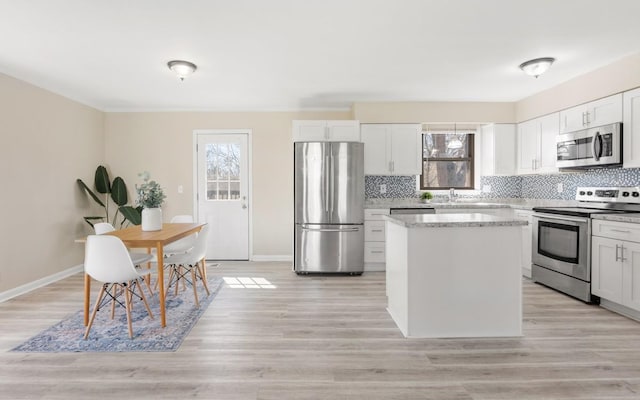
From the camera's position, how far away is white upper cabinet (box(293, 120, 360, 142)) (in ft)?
15.9

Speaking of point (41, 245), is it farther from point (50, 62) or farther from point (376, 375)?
point (376, 375)

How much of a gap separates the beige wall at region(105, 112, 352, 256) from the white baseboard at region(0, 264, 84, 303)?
1.39 m

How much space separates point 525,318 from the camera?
305 cm

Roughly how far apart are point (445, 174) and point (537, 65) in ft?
7.24

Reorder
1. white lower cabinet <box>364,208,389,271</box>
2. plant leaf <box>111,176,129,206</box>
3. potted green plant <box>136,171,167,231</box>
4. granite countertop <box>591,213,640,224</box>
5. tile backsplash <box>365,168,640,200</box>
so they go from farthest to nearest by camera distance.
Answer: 1. plant leaf <box>111,176,129,206</box>
2. white lower cabinet <box>364,208,389,271</box>
3. tile backsplash <box>365,168,640,200</box>
4. potted green plant <box>136,171,167,231</box>
5. granite countertop <box>591,213,640,224</box>

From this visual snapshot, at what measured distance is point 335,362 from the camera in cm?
229

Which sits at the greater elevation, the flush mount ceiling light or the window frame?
the flush mount ceiling light

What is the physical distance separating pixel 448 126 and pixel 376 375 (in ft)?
14.0

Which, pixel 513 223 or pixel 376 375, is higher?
pixel 513 223

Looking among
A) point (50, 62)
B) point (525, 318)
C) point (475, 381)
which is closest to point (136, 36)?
A: point (50, 62)

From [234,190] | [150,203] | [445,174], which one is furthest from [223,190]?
[445,174]

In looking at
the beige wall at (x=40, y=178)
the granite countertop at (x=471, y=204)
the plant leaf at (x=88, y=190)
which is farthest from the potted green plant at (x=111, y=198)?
the granite countertop at (x=471, y=204)

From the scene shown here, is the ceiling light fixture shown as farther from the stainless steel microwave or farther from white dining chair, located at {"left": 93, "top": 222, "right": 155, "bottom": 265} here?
the stainless steel microwave

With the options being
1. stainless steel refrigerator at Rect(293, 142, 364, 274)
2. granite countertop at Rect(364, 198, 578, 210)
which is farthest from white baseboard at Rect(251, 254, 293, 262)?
granite countertop at Rect(364, 198, 578, 210)
